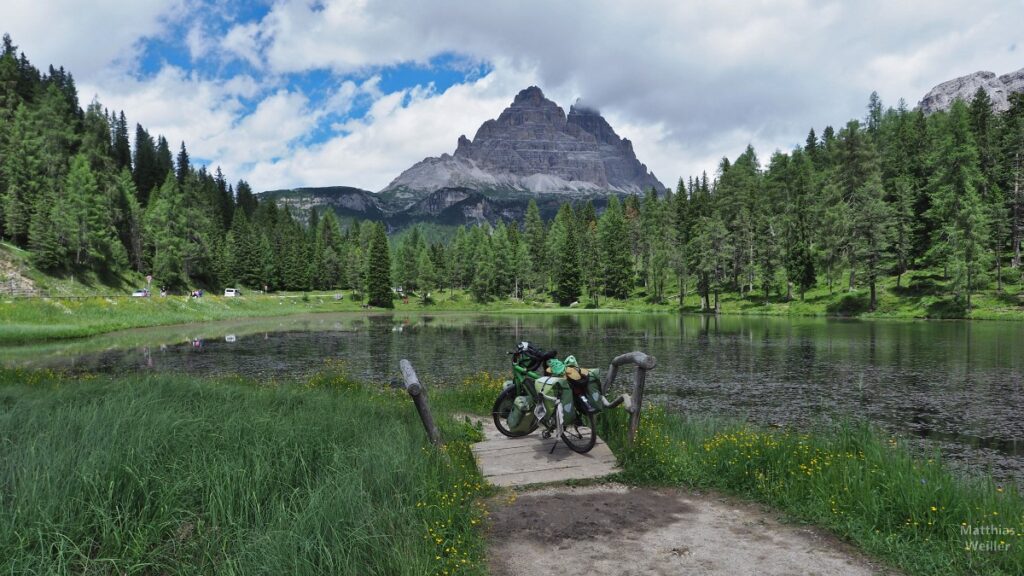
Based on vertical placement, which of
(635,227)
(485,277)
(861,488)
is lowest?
(861,488)

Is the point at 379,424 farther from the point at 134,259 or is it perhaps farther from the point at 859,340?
the point at 134,259

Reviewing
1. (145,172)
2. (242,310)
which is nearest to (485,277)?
(242,310)

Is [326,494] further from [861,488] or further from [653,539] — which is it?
[861,488]

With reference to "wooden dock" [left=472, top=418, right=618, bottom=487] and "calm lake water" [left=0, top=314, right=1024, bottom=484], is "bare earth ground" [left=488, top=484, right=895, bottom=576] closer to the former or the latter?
"wooden dock" [left=472, top=418, right=618, bottom=487]

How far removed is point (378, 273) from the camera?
104625 mm

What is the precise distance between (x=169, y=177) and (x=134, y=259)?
53.4ft

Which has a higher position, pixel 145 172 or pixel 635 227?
pixel 145 172

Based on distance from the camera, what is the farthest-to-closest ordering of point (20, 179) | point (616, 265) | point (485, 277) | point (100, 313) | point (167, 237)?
point (485, 277) < point (616, 265) < point (167, 237) < point (20, 179) < point (100, 313)

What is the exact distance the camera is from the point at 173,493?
18.4ft

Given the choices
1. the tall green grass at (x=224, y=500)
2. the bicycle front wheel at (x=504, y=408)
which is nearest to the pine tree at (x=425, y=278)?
the bicycle front wheel at (x=504, y=408)

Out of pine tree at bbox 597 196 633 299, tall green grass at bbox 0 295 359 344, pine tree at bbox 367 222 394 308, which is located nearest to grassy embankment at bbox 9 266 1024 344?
tall green grass at bbox 0 295 359 344

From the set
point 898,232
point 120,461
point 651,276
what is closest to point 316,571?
point 120,461

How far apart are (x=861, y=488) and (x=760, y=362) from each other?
23357 millimetres

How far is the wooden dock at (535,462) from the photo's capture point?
27.5 ft
